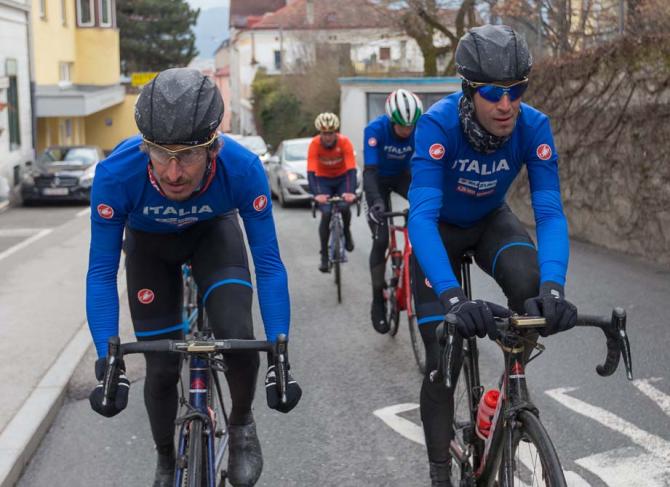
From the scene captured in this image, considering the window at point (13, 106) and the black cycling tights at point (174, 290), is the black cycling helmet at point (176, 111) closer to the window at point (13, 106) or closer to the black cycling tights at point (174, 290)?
the black cycling tights at point (174, 290)

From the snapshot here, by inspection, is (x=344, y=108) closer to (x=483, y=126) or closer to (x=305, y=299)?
(x=305, y=299)

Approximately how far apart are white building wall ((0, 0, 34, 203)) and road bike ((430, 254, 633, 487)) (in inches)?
980

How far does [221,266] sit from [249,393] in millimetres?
533

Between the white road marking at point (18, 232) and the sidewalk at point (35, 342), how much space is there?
3512mm

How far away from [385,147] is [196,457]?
4.85m

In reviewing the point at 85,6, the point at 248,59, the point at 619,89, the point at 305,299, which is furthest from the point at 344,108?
the point at 248,59

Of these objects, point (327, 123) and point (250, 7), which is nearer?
point (327, 123)

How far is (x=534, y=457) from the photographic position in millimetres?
3246

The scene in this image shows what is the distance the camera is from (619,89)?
43.3 ft

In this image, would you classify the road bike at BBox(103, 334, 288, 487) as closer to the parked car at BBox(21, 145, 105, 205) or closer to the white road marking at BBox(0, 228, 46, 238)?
the white road marking at BBox(0, 228, 46, 238)

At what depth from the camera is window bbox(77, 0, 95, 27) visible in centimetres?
4309

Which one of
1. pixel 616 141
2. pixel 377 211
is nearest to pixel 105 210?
pixel 377 211

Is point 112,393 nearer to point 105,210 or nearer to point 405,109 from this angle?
point 105,210

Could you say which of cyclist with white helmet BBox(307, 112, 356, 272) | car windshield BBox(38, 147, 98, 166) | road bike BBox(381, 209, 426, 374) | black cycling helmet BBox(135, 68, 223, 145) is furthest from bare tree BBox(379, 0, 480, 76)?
black cycling helmet BBox(135, 68, 223, 145)
